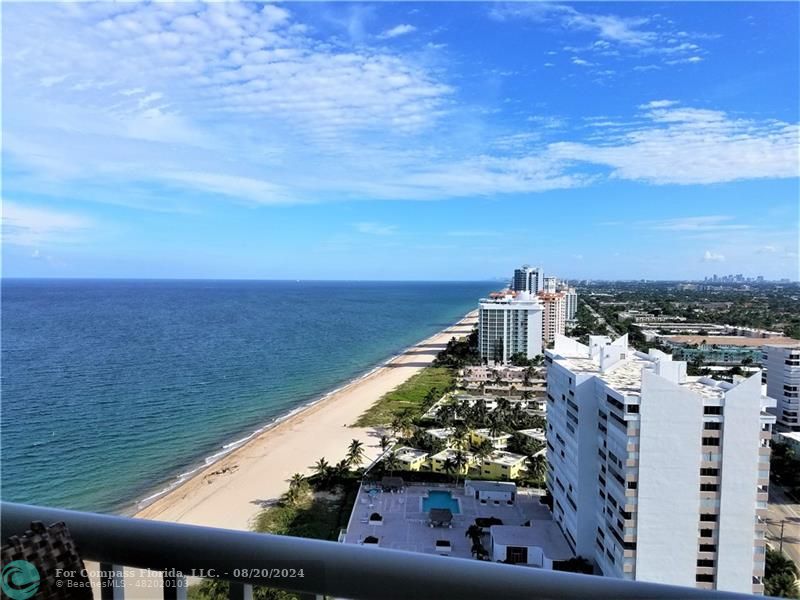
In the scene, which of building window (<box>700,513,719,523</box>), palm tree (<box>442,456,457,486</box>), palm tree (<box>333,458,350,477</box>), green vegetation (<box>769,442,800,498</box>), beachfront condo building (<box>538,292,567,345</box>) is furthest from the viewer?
beachfront condo building (<box>538,292,567,345</box>)

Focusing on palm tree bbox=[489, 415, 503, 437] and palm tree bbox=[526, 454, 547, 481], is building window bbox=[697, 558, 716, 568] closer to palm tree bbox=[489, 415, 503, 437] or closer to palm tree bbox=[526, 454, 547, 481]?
palm tree bbox=[526, 454, 547, 481]

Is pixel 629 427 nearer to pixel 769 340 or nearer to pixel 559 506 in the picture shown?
pixel 559 506

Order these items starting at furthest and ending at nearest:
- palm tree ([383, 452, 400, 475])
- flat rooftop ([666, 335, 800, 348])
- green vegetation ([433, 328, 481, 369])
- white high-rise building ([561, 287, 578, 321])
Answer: white high-rise building ([561, 287, 578, 321]), green vegetation ([433, 328, 481, 369]), flat rooftop ([666, 335, 800, 348]), palm tree ([383, 452, 400, 475])

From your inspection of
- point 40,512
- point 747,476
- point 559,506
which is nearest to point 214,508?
point 559,506

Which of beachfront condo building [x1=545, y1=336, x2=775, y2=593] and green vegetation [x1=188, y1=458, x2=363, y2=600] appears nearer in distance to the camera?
beachfront condo building [x1=545, y1=336, x2=775, y2=593]

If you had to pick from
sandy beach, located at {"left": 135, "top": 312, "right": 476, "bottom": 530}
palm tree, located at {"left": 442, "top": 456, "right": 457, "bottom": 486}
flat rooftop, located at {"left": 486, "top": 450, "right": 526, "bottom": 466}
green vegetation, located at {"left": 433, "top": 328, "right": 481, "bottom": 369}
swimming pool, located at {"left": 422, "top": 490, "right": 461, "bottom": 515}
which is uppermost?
green vegetation, located at {"left": 433, "top": 328, "right": 481, "bottom": 369}

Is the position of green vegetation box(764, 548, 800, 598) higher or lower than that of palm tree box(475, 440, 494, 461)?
higher

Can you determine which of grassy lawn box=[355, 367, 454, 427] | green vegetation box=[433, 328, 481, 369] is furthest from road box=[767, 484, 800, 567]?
green vegetation box=[433, 328, 481, 369]
